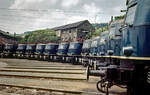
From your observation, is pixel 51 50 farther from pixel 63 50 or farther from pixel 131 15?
pixel 131 15

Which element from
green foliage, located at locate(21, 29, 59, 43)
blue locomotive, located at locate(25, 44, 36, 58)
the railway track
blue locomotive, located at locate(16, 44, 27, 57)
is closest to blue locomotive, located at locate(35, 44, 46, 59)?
blue locomotive, located at locate(25, 44, 36, 58)

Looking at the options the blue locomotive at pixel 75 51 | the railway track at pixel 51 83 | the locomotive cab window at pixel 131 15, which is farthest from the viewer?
the blue locomotive at pixel 75 51

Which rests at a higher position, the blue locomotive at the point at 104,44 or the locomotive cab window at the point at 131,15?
the locomotive cab window at the point at 131,15

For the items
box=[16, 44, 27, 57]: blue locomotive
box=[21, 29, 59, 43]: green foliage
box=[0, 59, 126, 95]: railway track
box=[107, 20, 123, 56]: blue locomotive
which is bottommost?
box=[0, 59, 126, 95]: railway track

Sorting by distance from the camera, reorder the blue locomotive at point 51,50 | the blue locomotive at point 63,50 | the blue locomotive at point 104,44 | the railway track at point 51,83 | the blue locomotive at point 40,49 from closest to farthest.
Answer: the railway track at point 51,83 → the blue locomotive at point 104,44 → the blue locomotive at point 63,50 → the blue locomotive at point 51,50 → the blue locomotive at point 40,49

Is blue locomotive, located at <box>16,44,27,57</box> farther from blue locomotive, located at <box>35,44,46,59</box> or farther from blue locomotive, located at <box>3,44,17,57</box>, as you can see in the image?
blue locomotive, located at <box>35,44,46,59</box>

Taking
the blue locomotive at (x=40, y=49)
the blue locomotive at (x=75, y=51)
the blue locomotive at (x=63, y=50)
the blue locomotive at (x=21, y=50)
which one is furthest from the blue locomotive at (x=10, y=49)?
the blue locomotive at (x=75, y=51)

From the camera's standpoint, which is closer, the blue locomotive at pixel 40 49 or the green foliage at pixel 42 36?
the blue locomotive at pixel 40 49

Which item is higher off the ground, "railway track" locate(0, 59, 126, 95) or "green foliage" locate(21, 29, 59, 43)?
"green foliage" locate(21, 29, 59, 43)

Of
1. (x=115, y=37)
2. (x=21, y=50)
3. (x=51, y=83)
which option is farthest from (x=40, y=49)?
(x=51, y=83)

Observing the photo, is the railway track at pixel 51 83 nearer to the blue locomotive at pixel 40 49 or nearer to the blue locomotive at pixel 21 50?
the blue locomotive at pixel 40 49

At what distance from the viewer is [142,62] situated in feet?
15.6

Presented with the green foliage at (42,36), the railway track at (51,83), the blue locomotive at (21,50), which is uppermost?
the green foliage at (42,36)

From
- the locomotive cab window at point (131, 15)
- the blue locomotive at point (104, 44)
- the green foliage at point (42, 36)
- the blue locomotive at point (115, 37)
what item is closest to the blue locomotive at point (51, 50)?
the blue locomotive at point (104, 44)
